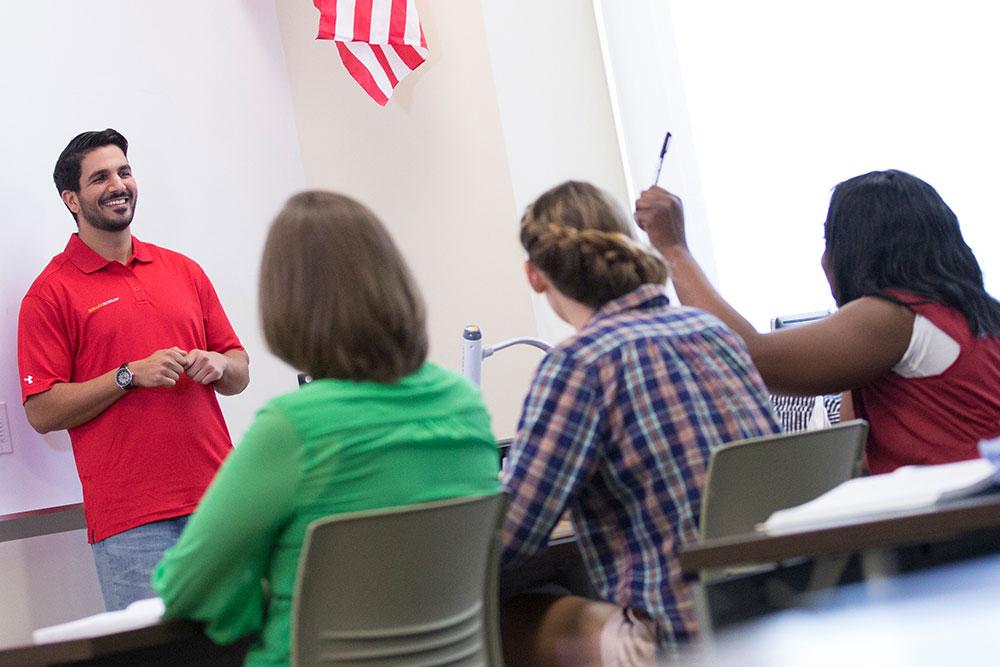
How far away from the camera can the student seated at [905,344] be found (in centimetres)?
242

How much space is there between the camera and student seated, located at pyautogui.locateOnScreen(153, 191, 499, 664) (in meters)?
1.60

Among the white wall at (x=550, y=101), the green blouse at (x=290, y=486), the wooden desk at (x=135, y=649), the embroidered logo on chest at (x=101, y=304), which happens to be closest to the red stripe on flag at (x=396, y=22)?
the white wall at (x=550, y=101)

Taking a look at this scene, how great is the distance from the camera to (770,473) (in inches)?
76.2

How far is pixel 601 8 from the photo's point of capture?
4.89 metres

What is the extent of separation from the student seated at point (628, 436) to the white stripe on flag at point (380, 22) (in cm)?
275

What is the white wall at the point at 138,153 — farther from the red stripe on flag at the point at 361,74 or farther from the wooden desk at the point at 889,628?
the wooden desk at the point at 889,628

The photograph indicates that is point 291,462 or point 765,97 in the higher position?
point 765,97

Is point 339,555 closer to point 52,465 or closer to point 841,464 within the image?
point 841,464

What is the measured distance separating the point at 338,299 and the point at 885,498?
31.3 inches

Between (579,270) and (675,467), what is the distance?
0.36m

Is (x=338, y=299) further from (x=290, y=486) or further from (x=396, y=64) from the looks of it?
(x=396, y=64)

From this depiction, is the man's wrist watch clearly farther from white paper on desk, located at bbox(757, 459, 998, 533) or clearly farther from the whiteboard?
white paper on desk, located at bbox(757, 459, 998, 533)

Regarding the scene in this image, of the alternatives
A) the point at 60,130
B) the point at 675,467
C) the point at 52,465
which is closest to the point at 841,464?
the point at 675,467

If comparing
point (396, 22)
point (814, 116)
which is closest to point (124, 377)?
point (396, 22)
